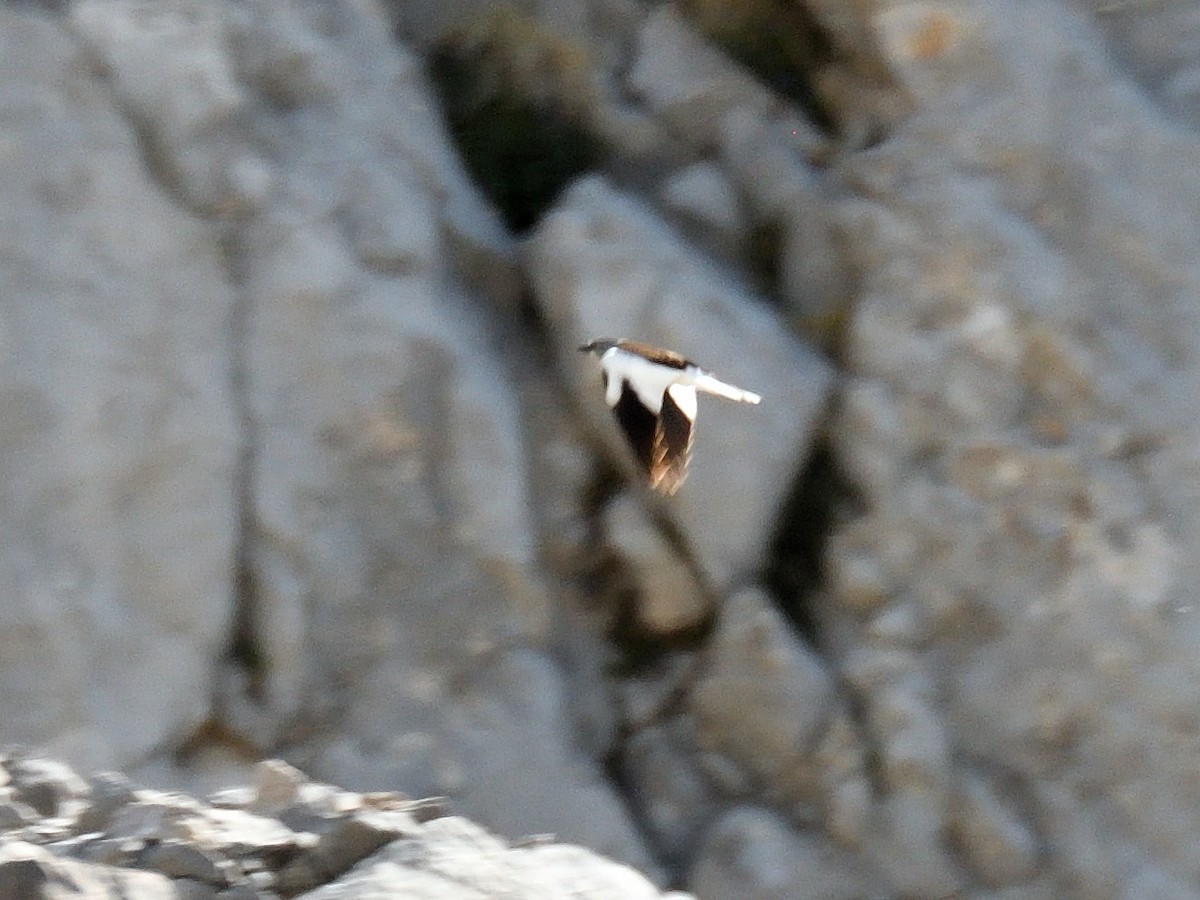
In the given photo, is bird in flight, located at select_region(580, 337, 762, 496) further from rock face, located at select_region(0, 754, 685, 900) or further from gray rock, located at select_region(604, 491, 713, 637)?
rock face, located at select_region(0, 754, 685, 900)

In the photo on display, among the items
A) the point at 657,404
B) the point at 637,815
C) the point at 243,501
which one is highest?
the point at 243,501

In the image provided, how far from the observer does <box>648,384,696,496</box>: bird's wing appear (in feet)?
18.2

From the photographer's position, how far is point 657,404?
222 inches

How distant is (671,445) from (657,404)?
0.44 ft

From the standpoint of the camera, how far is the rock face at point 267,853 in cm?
350

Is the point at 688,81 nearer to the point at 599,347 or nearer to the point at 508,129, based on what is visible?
the point at 508,129

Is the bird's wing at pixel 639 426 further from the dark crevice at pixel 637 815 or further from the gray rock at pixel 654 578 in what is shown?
the dark crevice at pixel 637 815

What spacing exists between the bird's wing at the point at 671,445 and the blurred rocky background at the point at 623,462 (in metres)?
1.26

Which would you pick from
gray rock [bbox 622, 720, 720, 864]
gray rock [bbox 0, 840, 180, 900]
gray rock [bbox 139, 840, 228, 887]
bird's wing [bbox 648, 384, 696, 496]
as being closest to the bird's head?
bird's wing [bbox 648, 384, 696, 496]

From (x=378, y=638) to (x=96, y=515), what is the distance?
0.95 m

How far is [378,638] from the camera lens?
6582 millimetres

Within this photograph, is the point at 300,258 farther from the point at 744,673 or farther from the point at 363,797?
the point at 363,797

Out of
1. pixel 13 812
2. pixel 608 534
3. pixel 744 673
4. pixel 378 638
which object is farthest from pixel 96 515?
pixel 13 812

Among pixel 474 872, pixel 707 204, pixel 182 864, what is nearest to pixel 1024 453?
pixel 707 204
